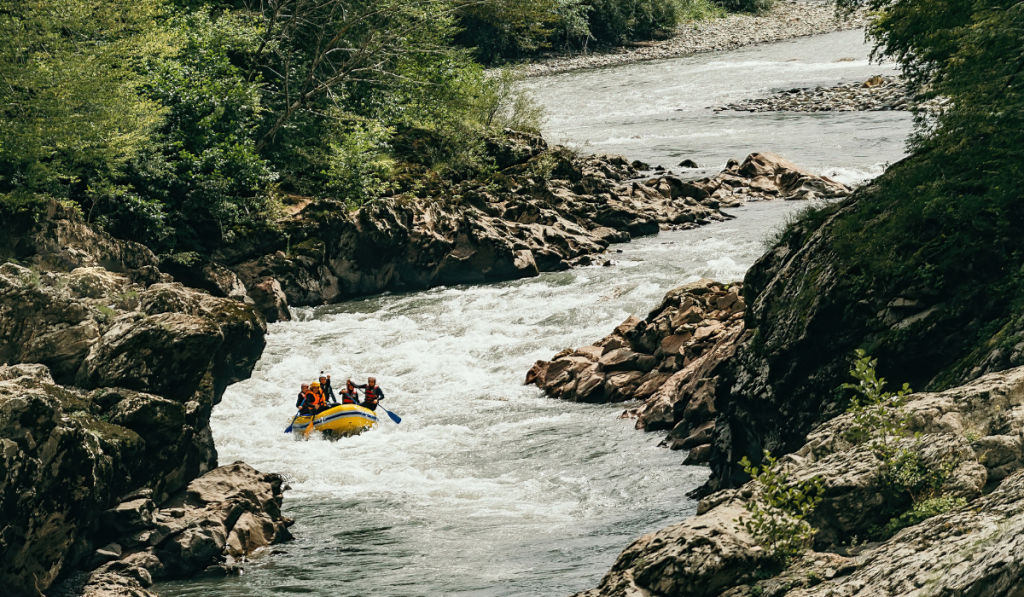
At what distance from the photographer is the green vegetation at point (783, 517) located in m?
Result: 7.84

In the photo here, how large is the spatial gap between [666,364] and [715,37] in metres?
59.5

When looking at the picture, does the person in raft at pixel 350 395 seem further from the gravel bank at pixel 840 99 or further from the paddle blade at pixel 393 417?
the gravel bank at pixel 840 99

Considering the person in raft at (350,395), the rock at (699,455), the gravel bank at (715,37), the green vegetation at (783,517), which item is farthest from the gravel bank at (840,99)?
the green vegetation at (783,517)

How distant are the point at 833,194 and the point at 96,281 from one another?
23220mm

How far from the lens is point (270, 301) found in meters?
27.9

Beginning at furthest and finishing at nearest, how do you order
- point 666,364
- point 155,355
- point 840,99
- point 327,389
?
1. point 840,99
2. point 327,389
3. point 666,364
4. point 155,355

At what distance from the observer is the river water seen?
1385cm

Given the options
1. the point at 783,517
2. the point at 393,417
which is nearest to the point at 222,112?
the point at 393,417

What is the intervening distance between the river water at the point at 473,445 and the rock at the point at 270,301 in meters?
0.55

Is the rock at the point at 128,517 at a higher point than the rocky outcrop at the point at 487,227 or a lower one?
lower

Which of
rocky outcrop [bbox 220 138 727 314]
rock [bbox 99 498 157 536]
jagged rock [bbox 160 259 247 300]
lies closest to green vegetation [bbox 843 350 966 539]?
rock [bbox 99 498 157 536]

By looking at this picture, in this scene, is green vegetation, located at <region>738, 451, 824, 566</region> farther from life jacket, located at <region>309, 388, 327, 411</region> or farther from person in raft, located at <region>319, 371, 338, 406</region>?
person in raft, located at <region>319, 371, 338, 406</region>

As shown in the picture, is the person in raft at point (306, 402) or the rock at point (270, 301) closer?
the person in raft at point (306, 402)

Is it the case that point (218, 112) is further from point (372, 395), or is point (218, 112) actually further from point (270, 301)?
point (372, 395)
